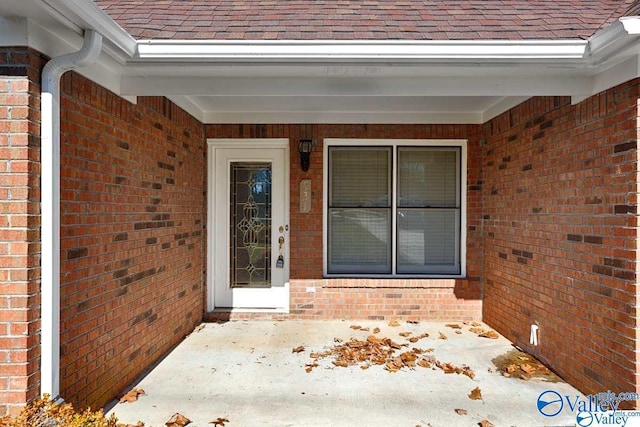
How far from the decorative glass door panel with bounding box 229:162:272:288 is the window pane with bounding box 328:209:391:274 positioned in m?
0.97

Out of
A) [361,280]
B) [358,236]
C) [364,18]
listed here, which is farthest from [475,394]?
[364,18]

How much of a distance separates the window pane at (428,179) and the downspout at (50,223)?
409 cm

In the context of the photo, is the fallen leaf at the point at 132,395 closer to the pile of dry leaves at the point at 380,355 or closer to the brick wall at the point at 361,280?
the pile of dry leaves at the point at 380,355

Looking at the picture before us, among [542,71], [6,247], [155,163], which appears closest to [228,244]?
[155,163]

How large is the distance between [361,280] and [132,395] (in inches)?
118

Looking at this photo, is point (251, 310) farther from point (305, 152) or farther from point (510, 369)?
point (510, 369)

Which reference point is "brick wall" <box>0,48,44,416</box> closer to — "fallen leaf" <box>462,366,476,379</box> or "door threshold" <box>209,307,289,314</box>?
"door threshold" <box>209,307,289,314</box>

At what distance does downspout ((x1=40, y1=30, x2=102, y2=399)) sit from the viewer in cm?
227

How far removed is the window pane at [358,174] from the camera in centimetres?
534

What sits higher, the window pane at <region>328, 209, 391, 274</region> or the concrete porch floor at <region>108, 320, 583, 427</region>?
the window pane at <region>328, 209, 391, 274</region>

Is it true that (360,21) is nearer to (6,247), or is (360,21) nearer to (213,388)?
(6,247)

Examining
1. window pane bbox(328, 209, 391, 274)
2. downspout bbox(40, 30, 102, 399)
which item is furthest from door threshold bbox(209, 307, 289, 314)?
downspout bbox(40, 30, 102, 399)

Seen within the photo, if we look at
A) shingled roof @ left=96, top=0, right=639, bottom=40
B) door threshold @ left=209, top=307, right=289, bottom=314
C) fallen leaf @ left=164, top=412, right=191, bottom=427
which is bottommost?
fallen leaf @ left=164, top=412, right=191, bottom=427

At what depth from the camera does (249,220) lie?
5.31 meters
